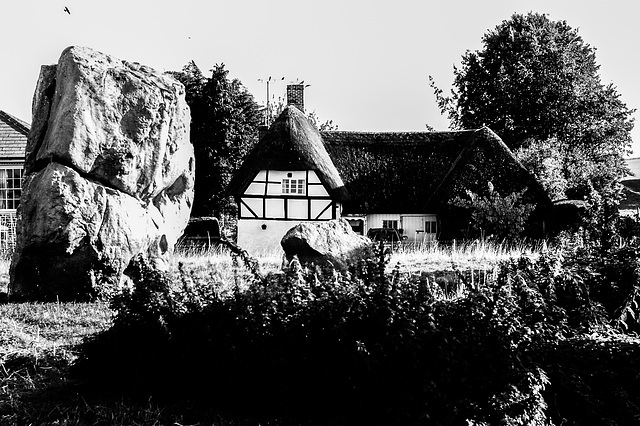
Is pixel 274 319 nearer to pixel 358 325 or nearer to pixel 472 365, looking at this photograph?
pixel 358 325

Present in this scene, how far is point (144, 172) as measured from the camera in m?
12.3

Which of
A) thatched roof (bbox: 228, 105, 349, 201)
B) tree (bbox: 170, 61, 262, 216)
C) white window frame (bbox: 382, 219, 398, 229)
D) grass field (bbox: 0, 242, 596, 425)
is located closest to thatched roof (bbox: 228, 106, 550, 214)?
thatched roof (bbox: 228, 105, 349, 201)

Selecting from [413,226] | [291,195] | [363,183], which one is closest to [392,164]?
[363,183]

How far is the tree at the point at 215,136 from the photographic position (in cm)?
3366

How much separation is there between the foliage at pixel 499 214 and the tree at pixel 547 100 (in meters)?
9.01

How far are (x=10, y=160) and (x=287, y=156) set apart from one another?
1224cm

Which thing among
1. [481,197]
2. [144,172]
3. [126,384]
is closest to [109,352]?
[126,384]

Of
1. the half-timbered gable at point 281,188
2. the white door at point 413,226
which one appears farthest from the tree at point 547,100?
the half-timbered gable at point 281,188

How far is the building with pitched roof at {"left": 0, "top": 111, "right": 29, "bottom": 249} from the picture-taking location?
2977 cm

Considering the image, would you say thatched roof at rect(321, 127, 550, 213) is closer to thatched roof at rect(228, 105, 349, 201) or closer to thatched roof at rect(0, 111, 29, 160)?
A: thatched roof at rect(228, 105, 349, 201)

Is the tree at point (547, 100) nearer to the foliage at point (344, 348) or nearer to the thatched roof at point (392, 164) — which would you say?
the thatched roof at point (392, 164)

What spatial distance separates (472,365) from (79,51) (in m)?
9.17

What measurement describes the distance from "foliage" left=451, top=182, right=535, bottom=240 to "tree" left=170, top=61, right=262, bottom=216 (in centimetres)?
1305

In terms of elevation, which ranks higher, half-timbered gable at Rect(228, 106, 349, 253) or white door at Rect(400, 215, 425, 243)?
half-timbered gable at Rect(228, 106, 349, 253)
